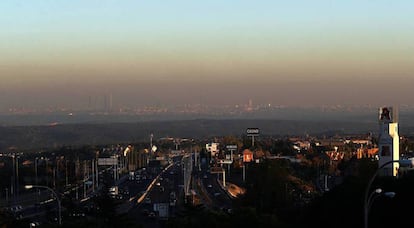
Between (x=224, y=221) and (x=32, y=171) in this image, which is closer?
(x=224, y=221)

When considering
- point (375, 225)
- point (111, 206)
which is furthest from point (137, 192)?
point (375, 225)

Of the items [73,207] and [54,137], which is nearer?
[73,207]

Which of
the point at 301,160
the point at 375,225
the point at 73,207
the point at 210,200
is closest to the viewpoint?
the point at 375,225

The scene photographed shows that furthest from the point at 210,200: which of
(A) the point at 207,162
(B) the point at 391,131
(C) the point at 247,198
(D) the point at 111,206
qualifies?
(A) the point at 207,162

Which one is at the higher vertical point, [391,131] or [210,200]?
[391,131]

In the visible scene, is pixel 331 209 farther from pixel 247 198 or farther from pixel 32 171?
pixel 32 171

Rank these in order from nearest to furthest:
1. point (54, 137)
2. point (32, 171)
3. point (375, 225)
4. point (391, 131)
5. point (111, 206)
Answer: point (375, 225) → point (111, 206) → point (391, 131) → point (32, 171) → point (54, 137)

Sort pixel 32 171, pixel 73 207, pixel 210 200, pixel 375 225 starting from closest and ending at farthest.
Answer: pixel 375 225 → pixel 73 207 → pixel 210 200 → pixel 32 171

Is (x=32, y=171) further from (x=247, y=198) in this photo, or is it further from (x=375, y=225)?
(x=375, y=225)

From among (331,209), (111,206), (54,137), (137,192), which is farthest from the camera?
(54,137)
